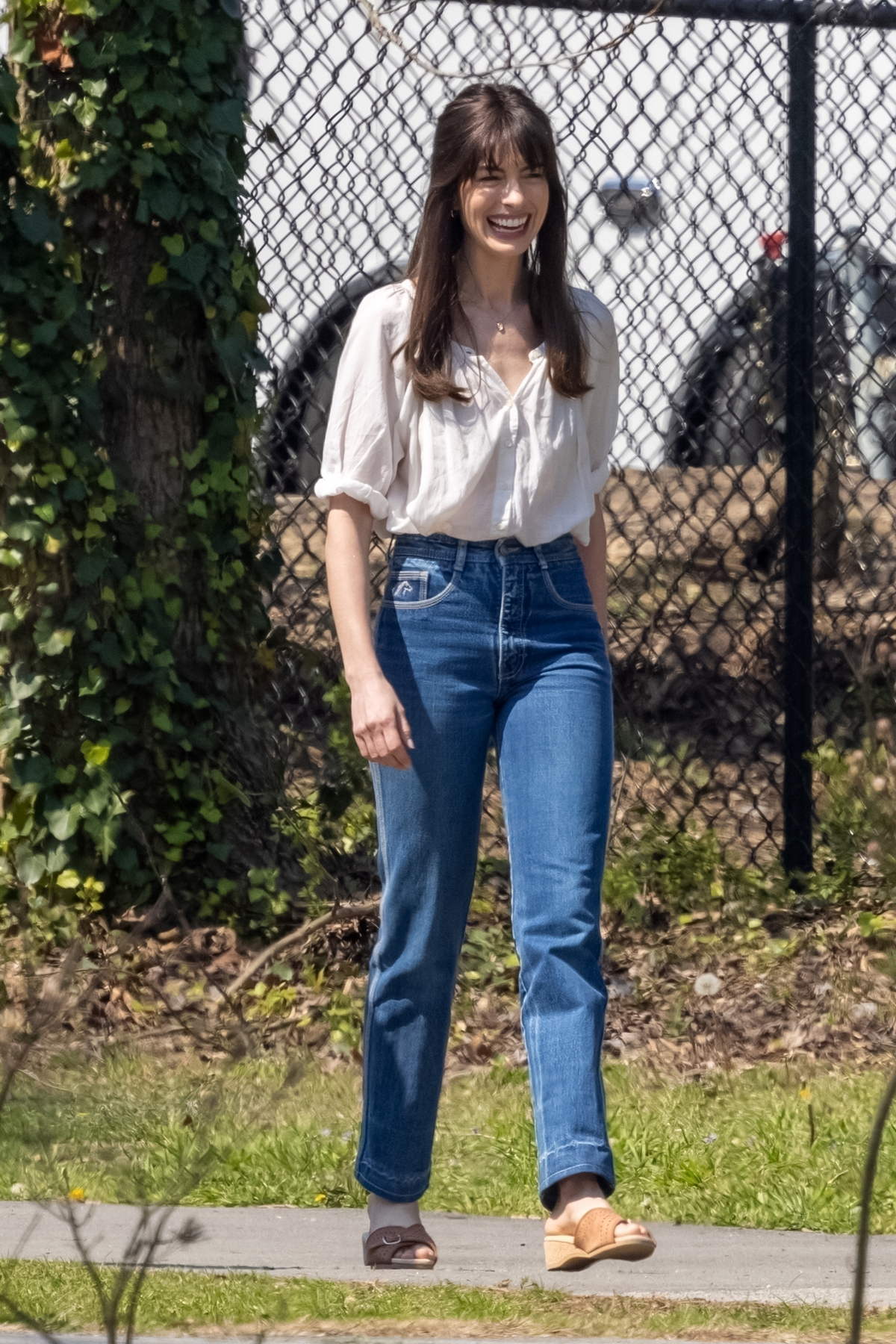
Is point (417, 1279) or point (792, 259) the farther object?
point (792, 259)

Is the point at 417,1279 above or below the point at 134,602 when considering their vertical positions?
below

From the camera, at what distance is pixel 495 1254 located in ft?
10.9

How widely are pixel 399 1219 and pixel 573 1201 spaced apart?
15.2 inches

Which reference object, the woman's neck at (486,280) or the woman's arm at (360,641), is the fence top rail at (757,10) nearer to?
the woman's neck at (486,280)

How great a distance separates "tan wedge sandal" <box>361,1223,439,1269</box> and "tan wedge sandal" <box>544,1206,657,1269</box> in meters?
0.30

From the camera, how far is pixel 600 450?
10.5 ft

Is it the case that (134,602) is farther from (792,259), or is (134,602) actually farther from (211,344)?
(792,259)

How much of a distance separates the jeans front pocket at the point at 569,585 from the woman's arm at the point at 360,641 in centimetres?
30

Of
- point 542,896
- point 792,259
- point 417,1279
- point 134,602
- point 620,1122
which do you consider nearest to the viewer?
point 542,896

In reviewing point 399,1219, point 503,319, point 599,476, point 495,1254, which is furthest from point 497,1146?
point 503,319

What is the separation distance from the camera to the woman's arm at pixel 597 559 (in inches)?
124

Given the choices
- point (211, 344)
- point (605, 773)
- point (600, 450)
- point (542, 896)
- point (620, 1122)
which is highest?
point (211, 344)

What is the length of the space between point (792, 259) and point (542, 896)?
9.94 ft

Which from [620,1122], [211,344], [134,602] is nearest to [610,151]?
[211,344]
